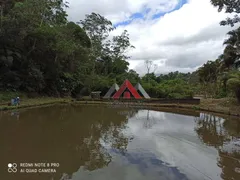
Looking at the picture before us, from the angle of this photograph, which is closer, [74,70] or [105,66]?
[74,70]

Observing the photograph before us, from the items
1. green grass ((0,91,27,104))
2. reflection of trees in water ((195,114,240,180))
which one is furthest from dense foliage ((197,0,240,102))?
green grass ((0,91,27,104))

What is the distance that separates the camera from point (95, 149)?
6539 millimetres

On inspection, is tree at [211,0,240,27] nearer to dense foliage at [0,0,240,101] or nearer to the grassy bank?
dense foliage at [0,0,240,101]

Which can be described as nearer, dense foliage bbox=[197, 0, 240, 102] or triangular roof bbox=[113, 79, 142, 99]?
dense foliage bbox=[197, 0, 240, 102]

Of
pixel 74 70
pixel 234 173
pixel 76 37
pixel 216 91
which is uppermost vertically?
pixel 76 37

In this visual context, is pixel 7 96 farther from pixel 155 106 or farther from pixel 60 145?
pixel 60 145

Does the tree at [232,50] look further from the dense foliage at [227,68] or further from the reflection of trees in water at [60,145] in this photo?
the reflection of trees in water at [60,145]

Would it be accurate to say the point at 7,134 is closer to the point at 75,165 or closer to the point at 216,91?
the point at 75,165

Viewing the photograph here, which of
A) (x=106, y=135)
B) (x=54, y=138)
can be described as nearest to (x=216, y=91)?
(x=106, y=135)

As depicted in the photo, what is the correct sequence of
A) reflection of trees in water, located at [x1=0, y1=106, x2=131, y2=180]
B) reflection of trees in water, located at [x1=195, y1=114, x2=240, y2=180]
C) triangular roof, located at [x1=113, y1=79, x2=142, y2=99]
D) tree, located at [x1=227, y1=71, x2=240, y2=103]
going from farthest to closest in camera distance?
triangular roof, located at [x1=113, y1=79, x2=142, y2=99] < tree, located at [x1=227, y1=71, x2=240, y2=103] < reflection of trees in water, located at [x1=0, y1=106, x2=131, y2=180] < reflection of trees in water, located at [x1=195, y1=114, x2=240, y2=180]

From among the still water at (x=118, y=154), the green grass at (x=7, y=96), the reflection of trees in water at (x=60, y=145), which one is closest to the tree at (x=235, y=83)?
the still water at (x=118, y=154)

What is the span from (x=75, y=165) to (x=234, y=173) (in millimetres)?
3476

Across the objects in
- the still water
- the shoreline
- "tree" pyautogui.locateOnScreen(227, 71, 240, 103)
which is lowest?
the still water

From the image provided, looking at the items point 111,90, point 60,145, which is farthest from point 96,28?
point 60,145
